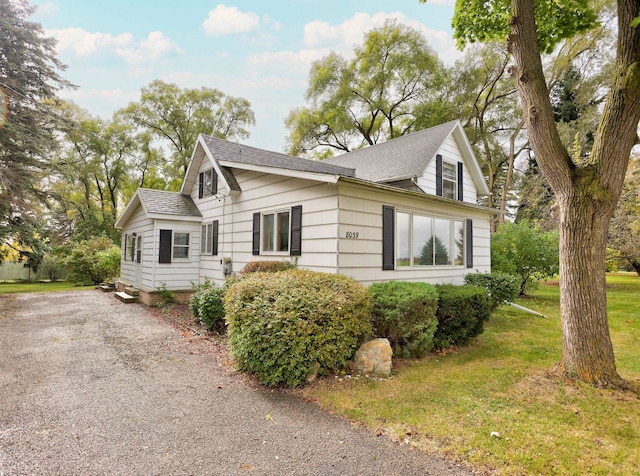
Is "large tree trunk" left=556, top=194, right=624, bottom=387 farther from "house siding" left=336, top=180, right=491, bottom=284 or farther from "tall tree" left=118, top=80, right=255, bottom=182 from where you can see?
"tall tree" left=118, top=80, right=255, bottom=182

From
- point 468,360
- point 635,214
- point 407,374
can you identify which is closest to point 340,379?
point 407,374

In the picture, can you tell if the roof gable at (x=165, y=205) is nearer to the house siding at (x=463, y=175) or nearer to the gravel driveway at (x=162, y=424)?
the gravel driveway at (x=162, y=424)

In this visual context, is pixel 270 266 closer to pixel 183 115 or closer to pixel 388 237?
pixel 388 237

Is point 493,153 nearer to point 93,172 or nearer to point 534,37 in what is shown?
point 534,37

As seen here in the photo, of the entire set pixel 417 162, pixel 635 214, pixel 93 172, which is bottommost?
pixel 635 214

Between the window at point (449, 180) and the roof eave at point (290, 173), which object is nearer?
the roof eave at point (290, 173)

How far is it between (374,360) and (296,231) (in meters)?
3.67

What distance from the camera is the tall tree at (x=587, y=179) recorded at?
436 centimetres

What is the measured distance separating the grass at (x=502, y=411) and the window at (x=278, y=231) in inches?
142

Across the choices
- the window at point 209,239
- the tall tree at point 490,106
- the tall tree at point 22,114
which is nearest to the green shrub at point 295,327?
the window at point 209,239

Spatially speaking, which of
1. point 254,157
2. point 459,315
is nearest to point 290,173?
point 254,157

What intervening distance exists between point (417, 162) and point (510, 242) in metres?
5.06

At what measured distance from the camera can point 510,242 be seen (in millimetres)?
12672

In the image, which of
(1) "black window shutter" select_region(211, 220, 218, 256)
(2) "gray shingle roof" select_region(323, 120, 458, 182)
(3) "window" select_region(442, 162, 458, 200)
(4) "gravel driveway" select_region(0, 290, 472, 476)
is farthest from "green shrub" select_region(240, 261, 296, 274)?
(3) "window" select_region(442, 162, 458, 200)
